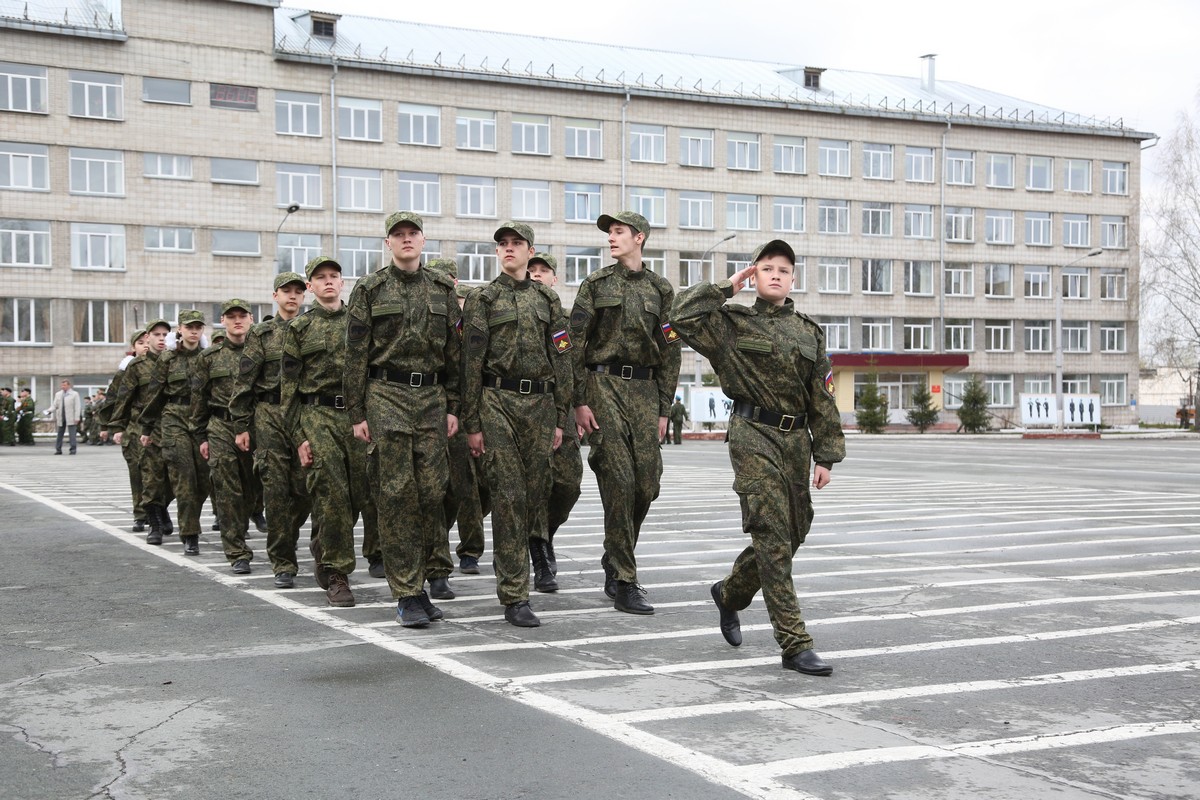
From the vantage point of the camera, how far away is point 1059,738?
4.92 meters

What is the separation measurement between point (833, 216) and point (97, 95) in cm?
3259

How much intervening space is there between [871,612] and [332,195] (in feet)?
153

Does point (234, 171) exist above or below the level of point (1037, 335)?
above

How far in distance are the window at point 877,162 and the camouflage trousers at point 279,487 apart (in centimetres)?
5593

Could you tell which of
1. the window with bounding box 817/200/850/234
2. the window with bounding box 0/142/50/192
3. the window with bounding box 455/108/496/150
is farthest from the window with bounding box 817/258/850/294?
the window with bounding box 0/142/50/192

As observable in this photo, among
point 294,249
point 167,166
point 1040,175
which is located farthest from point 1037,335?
point 167,166

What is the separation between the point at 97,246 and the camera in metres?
48.2

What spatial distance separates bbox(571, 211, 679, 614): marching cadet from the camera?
7945 mm

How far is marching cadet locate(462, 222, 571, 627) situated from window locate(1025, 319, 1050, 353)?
62.5m

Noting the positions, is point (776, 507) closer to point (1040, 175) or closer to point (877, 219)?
point (877, 219)

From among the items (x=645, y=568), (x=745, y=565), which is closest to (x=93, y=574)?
(x=645, y=568)

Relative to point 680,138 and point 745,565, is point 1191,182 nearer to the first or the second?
point 680,138

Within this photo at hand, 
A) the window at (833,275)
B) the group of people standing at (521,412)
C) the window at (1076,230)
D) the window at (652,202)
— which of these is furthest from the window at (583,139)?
the group of people standing at (521,412)

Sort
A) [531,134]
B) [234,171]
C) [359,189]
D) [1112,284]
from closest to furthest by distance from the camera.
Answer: [234,171], [359,189], [531,134], [1112,284]
